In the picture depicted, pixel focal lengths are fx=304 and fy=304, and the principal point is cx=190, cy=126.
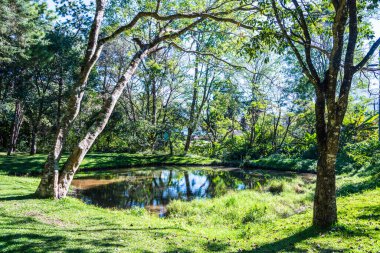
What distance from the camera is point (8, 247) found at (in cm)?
545

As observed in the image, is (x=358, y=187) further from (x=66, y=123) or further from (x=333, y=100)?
(x=66, y=123)

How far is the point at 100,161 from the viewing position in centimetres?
2627

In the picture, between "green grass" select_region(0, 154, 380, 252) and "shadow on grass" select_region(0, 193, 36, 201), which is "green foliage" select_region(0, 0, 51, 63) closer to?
"green grass" select_region(0, 154, 380, 252)

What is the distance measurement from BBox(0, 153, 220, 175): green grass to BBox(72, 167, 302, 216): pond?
2241 mm

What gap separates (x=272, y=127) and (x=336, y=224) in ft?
112

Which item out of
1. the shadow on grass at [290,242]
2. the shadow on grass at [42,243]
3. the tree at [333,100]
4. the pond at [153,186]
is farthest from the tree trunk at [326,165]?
the pond at [153,186]

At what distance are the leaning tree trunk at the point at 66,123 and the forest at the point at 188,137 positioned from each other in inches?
1.7

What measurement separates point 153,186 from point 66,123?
999 cm

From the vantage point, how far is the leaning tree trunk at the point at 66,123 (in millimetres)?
9688

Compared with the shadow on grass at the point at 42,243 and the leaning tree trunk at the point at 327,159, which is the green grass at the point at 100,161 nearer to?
the shadow on grass at the point at 42,243

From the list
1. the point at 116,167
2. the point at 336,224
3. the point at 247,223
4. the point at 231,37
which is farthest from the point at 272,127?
the point at 336,224

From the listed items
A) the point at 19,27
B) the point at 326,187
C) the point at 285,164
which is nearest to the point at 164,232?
the point at 326,187

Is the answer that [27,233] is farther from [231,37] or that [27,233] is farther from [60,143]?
[231,37]

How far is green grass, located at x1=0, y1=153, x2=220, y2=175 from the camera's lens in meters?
20.0
